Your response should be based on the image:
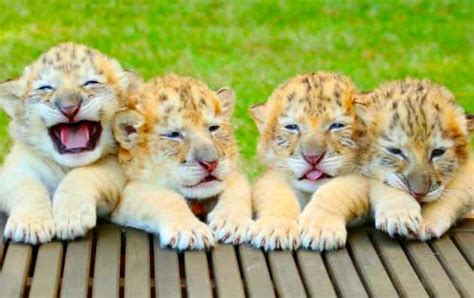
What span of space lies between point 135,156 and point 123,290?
2.43ft

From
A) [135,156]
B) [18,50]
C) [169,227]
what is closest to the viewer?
[169,227]

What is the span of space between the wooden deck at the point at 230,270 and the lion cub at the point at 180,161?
0.12 meters

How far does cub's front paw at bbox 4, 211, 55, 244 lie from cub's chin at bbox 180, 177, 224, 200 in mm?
539

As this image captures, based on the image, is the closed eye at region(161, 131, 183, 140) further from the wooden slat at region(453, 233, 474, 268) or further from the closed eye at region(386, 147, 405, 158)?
the wooden slat at region(453, 233, 474, 268)

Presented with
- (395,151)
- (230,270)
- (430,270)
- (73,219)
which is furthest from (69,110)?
(430,270)

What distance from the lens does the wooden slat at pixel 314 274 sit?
14.6ft

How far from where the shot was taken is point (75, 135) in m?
5.05

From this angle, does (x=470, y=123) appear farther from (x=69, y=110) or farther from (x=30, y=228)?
(x=30, y=228)

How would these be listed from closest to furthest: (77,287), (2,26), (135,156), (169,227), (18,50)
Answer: (77,287) → (169,227) → (135,156) → (18,50) → (2,26)

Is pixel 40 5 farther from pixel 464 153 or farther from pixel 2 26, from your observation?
pixel 464 153

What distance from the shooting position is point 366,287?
451 centimetres

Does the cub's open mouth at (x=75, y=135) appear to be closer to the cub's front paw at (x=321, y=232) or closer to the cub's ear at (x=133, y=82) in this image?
the cub's ear at (x=133, y=82)

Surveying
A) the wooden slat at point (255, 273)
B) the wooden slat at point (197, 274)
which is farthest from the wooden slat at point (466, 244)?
the wooden slat at point (197, 274)

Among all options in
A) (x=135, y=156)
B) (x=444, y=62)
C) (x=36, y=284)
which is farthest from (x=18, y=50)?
Result: (x=36, y=284)
